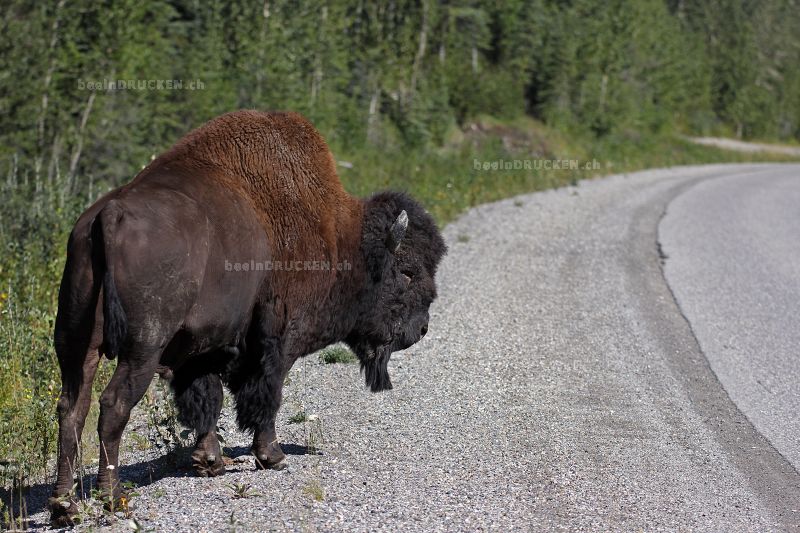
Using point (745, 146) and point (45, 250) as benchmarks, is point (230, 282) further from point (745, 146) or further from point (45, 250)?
point (745, 146)

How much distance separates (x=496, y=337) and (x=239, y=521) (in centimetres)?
542

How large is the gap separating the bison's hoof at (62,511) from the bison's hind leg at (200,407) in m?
1.07

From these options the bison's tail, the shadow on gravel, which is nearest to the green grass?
the shadow on gravel

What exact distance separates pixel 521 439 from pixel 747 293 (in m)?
7.60

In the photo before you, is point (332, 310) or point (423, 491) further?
point (332, 310)

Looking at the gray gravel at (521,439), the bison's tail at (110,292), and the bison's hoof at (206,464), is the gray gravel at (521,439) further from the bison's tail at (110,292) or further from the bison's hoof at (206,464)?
the bison's tail at (110,292)

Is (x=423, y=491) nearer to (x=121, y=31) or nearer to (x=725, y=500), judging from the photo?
(x=725, y=500)

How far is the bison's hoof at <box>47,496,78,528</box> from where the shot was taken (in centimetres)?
466

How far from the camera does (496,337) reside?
32.3 feet

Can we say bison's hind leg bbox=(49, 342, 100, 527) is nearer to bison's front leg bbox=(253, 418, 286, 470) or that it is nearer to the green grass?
the green grass

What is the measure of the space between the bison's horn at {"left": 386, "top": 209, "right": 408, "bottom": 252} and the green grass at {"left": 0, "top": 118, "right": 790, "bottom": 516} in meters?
2.59

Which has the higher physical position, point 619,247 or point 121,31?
point 121,31

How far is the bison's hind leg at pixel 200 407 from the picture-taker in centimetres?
570

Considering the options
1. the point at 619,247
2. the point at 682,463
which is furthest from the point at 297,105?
the point at 682,463
